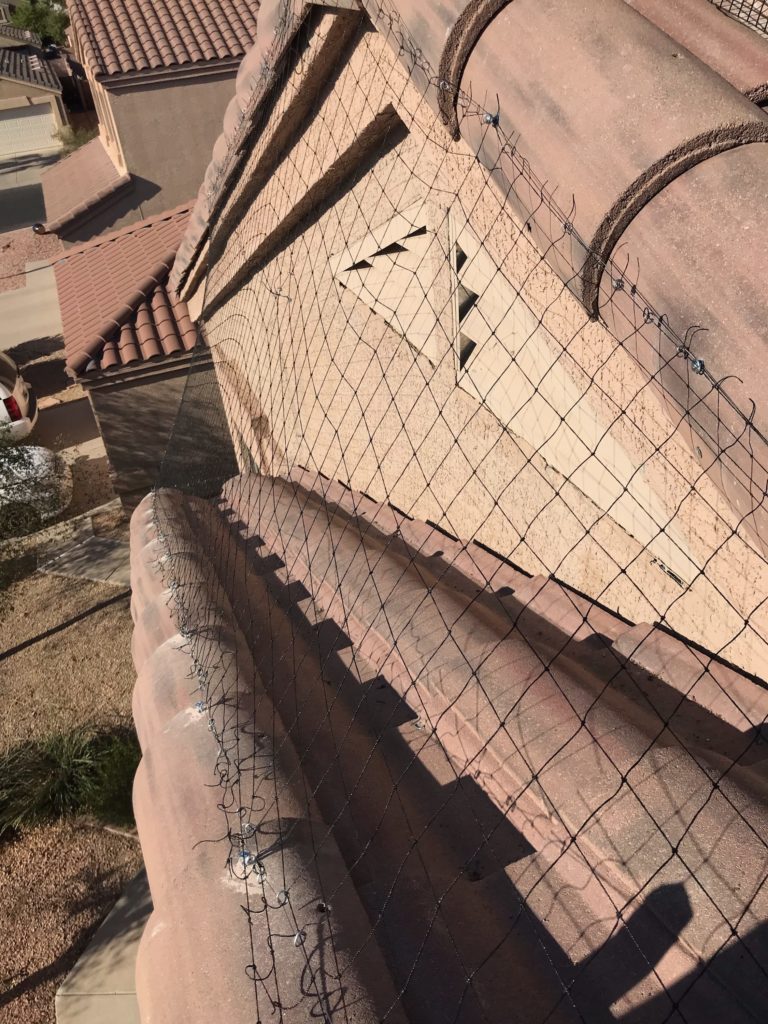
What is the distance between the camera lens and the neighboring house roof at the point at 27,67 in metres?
27.2

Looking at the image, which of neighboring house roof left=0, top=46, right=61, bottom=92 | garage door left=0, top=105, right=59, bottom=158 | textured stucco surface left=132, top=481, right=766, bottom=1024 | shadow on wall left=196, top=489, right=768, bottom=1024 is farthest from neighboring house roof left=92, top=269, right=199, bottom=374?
garage door left=0, top=105, right=59, bottom=158

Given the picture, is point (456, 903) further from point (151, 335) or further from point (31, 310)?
point (31, 310)

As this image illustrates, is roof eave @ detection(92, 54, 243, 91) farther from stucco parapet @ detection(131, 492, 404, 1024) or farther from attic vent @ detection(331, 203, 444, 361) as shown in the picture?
stucco parapet @ detection(131, 492, 404, 1024)

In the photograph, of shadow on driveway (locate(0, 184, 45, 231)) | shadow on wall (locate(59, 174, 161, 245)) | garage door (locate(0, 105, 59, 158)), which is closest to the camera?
shadow on wall (locate(59, 174, 161, 245))

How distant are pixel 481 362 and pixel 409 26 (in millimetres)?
1438

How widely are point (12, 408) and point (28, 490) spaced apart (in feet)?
9.80

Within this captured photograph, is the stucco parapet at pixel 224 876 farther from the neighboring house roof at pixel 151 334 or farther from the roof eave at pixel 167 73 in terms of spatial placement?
the roof eave at pixel 167 73

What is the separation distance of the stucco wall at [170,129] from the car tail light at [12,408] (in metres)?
3.95

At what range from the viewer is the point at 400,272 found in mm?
3803

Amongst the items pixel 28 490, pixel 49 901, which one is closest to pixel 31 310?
pixel 28 490

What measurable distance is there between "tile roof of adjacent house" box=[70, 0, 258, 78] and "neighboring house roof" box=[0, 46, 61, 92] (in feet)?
51.3

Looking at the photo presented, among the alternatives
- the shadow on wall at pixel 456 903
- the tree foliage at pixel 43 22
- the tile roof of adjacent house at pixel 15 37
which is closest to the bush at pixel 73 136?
the tile roof of adjacent house at pixel 15 37

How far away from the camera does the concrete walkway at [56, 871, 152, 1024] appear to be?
4.74m

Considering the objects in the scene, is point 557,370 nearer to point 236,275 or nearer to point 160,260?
point 236,275
